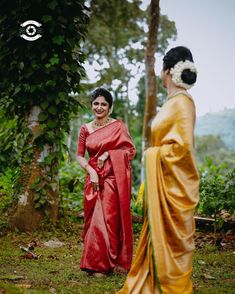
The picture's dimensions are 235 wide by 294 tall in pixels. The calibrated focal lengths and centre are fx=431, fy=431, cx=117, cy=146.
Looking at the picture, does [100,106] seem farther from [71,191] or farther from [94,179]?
[71,191]

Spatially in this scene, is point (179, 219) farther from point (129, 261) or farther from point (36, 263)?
point (36, 263)

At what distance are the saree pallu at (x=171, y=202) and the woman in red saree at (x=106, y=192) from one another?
1.17m

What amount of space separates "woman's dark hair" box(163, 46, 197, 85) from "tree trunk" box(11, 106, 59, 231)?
3.44 m

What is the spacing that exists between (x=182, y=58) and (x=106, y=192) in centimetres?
188

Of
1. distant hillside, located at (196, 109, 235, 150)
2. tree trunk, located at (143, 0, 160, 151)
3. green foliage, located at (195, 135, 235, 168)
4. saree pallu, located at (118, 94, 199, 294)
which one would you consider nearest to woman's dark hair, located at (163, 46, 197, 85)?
saree pallu, located at (118, 94, 199, 294)

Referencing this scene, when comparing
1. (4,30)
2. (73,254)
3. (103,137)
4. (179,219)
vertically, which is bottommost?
(73,254)

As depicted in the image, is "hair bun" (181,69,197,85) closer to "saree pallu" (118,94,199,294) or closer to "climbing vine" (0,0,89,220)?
"saree pallu" (118,94,199,294)

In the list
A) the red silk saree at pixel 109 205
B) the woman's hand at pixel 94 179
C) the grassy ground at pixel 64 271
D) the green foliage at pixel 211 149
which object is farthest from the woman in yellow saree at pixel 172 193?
the green foliage at pixel 211 149

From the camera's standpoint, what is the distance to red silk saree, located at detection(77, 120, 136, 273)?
14.9ft

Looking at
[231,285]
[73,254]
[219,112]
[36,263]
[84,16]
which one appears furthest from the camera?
[219,112]

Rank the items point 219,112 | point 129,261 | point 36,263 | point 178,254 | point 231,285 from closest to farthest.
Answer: point 178,254 < point 231,285 < point 129,261 < point 36,263 < point 219,112

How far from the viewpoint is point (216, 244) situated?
244 inches

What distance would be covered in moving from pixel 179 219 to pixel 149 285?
58 centimetres

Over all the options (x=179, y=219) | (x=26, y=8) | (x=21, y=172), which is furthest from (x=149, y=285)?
(x=26, y=8)
